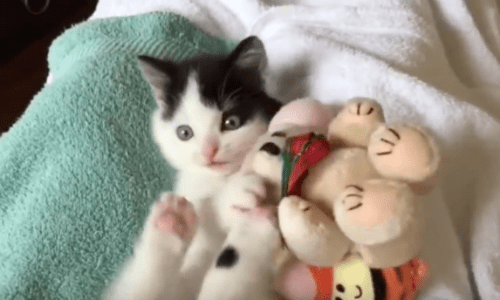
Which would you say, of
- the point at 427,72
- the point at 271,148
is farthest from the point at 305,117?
the point at 427,72

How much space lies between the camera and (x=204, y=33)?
96 centimetres

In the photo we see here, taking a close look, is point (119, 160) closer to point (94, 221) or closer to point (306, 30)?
point (94, 221)

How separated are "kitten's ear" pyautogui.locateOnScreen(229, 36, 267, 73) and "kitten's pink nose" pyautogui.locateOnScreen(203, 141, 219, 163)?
5.2 inches

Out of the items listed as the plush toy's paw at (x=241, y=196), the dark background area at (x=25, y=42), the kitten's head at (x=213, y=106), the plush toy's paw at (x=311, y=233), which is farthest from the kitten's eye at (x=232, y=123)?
the dark background area at (x=25, y=42)

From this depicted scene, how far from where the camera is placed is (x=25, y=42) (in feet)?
6.19

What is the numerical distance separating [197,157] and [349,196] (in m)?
0.30

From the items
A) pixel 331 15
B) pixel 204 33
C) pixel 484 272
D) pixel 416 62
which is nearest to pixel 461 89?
pixel 416 62

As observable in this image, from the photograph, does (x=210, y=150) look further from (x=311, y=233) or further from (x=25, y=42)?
(x=25, y=42)

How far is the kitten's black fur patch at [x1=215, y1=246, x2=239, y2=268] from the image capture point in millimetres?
539

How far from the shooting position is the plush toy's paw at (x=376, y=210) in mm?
398

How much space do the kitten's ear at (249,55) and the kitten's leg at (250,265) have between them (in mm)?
255

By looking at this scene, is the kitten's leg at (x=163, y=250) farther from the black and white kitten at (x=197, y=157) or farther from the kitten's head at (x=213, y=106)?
the kitten's head at (x=213, y=106)

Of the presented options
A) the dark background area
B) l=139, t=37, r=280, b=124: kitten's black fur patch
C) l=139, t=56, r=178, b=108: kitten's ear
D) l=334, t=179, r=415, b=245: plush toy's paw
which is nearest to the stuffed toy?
l=334, t=179, r=415, b=245: plush toy's paw

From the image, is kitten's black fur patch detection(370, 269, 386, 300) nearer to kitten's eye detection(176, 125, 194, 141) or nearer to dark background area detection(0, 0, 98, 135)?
kitten's eye detection(176, 125, 194, 141)
